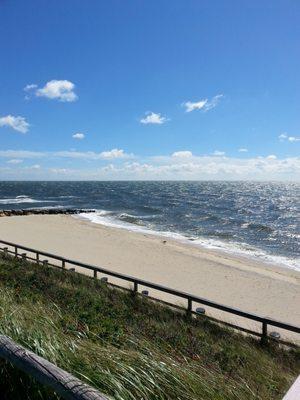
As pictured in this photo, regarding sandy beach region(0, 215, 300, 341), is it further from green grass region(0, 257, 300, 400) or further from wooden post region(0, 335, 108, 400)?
wooden post region(0, 335, 108, 400)

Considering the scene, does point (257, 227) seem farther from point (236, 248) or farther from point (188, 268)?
point (188, 268)

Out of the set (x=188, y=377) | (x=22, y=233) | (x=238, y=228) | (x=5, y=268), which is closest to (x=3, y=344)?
(x=188, y=377)

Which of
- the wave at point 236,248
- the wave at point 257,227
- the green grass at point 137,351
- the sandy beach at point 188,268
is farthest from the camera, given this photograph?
the wave at point 257,227

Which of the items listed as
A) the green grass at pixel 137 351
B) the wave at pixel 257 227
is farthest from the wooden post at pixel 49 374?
the wave at pixel 257 227

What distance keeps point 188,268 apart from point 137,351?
17652mm

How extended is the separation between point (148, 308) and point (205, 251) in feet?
63.4

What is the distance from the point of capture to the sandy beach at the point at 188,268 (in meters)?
15.7

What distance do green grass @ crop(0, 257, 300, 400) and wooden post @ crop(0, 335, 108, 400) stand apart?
30 centimetres

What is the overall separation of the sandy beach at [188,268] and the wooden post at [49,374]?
9944 mm

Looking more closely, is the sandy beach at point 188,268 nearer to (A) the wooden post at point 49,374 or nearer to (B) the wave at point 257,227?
(A) the wooden post at point 49,374

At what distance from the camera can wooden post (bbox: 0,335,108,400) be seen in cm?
245

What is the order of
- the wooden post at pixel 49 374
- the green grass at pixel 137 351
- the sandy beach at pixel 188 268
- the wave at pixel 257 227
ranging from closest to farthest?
1. the wooden post at pixel 49 374
2. the green grass at pixel 137 351
3. the sandy beach at pixel 188 268
4. the wave at pixel 257 227

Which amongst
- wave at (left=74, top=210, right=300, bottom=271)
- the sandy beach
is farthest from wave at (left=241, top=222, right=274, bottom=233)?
the sandy beach

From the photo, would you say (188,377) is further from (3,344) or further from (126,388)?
(3,344)
